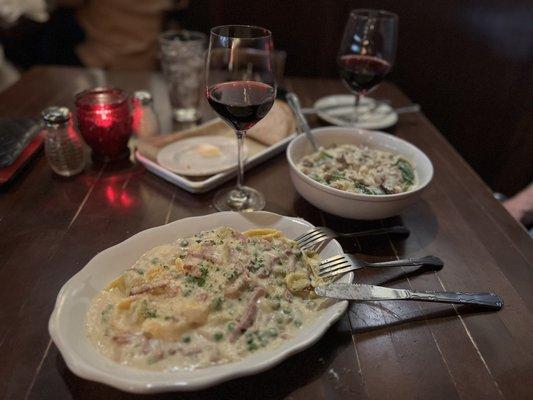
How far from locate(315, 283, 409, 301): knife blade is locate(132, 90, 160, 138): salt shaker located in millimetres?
1155

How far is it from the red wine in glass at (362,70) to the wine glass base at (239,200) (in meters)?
0.77

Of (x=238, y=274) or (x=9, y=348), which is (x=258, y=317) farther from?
(x=9, y=348)

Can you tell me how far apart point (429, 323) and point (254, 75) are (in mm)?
906

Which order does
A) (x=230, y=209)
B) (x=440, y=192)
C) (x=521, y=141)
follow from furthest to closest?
(x=521, y=141), (x=440, y=192), (x=230, y=209)

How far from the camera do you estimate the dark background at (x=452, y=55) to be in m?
2.69

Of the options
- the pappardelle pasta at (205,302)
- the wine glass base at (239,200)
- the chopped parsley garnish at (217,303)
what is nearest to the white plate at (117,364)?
the pappardelle pasta at (205,302)

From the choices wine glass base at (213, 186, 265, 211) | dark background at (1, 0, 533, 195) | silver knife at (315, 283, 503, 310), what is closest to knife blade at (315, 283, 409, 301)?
silver knife at (315, 283, 503, 310)

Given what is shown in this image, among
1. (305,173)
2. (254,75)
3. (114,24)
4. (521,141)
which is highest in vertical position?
(254,75)

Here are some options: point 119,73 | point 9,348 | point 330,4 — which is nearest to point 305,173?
point 9,348

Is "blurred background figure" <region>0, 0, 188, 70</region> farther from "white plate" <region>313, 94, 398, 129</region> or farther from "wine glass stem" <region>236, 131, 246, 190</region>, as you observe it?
"wine glass stem" <region>236, 131, 246, 190</region>

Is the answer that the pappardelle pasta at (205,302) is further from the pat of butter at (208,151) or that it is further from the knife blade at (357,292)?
the pat of butter at (208,151)

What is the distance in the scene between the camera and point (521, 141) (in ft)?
8.66

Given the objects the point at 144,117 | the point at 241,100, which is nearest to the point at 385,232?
the point at 241,100

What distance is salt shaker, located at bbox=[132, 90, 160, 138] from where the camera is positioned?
1.78m
